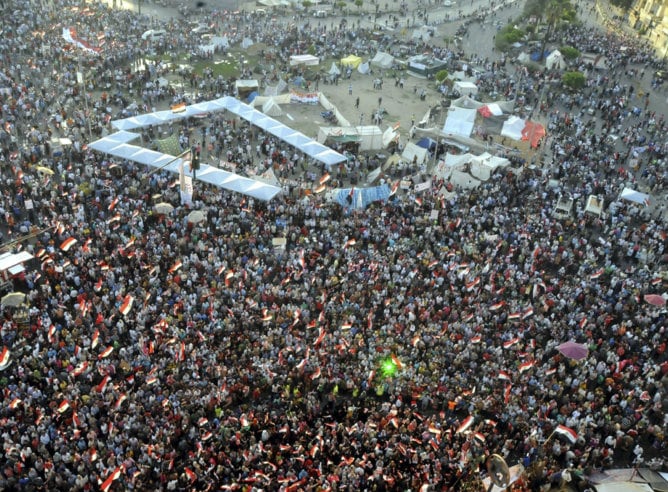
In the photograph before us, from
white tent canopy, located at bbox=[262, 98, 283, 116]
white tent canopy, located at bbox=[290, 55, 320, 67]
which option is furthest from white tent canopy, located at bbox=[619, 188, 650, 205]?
white tent canopy, located at bbox=[290, 55, 320, 67]

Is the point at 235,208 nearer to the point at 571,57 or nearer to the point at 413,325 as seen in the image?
the point at 413,325

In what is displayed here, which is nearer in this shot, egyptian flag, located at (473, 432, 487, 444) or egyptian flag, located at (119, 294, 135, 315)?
egyptian flag, located at (473, 432, 487, 444)

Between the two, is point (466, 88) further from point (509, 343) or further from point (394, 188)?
point (509, 343)

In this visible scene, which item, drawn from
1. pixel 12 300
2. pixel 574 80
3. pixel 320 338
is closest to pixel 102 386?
pixel 12 300

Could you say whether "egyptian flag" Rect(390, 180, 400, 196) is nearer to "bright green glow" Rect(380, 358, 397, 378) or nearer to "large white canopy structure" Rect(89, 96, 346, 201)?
"large white canopy structure" Rect(89, 96, 346, 201)

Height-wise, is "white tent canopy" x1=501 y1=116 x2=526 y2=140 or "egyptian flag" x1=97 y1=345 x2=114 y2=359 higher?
"white tent canopy" x1=501 y1=116 x2=526 y2=140

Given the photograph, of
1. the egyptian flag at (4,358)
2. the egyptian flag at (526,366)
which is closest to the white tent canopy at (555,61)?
the egyptian flag at (526,366)
